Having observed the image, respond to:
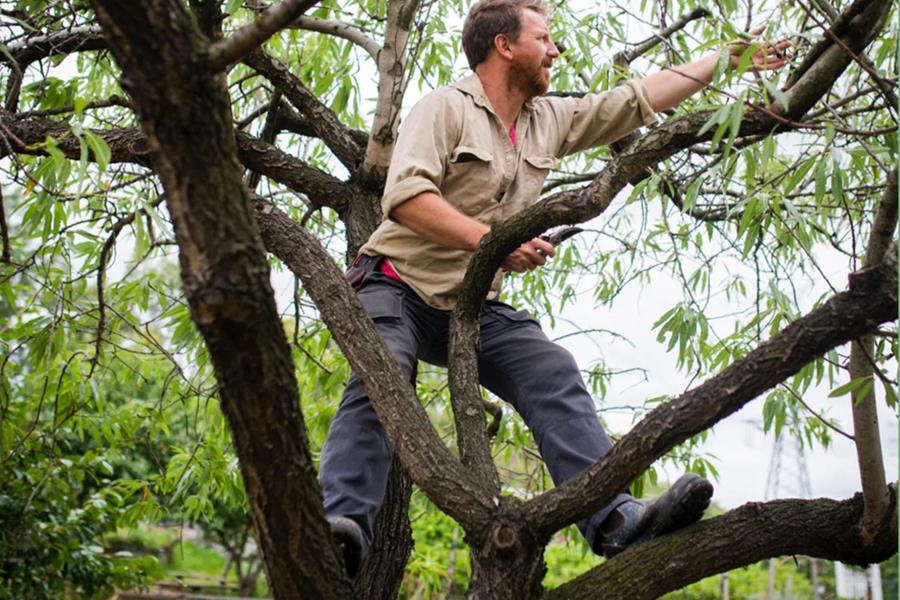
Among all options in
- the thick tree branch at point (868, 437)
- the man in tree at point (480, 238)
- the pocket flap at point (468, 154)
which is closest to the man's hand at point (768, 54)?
the man in tree at point (480, 238)

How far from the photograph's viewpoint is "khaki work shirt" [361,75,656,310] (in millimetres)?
2154

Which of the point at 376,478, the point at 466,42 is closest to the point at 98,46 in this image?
the point at 466,42

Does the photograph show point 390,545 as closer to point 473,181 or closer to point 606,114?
point 473,181

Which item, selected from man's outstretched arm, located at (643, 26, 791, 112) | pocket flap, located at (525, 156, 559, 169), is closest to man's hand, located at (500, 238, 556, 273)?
pocket flap, located at (525, 156, 559, 169)

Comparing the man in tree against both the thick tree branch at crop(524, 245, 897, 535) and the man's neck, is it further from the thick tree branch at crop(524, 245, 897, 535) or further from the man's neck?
the thick tree branch at crop(524, 245, 897, 535)

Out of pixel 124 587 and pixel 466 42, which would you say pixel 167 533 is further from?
pixel 466 42

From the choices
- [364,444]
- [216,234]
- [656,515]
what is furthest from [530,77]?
[216,234]

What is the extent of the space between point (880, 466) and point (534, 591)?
631 mm

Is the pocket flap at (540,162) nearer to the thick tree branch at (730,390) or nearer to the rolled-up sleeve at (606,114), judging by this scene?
the rolled-up sleeve at (606,114)

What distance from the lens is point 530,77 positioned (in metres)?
2.40

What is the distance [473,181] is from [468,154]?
0.22 feet

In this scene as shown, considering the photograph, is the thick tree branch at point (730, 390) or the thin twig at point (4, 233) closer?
the thick tree branch at point (730, 390)

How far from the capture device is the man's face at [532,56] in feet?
7.82

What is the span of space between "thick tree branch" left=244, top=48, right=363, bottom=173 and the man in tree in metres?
0.66
